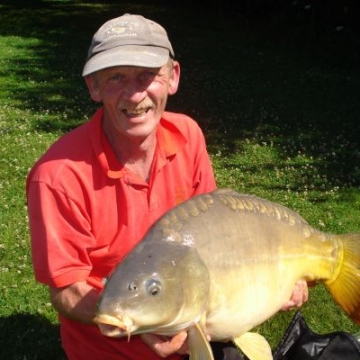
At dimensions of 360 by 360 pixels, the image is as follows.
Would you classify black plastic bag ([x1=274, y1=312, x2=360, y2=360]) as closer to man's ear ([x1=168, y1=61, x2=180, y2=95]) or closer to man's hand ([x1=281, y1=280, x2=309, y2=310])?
man's hand ([x1=281, y1=280, x2=309, y2=310])

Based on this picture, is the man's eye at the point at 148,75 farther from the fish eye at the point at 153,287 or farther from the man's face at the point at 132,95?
the fish eye at the point at 153,287

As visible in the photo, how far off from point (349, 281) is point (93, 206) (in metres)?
1.05

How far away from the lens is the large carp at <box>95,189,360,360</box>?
2.05 meters

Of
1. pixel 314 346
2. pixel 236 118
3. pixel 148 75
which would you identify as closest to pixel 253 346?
pixel 314 346

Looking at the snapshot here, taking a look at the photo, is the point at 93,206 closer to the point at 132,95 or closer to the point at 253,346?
the point at 132,95

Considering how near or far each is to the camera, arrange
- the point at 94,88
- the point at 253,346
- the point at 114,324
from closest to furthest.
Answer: the point at 114,324, the point at 253,346, the point at 94,88

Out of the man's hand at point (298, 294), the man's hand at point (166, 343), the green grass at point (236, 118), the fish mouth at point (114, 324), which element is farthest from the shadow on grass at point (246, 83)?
the fish mouth at point (114, 324)

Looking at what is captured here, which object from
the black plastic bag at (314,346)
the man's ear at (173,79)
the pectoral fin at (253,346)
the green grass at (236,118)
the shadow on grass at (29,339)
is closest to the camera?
the pectoral fin at (253,346)

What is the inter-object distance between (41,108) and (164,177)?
7.01m

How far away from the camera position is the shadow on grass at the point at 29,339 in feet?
13.8

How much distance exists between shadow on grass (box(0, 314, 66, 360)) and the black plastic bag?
1.40m

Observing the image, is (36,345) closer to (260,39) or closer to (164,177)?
(164,177)

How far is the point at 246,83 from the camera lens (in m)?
11.2

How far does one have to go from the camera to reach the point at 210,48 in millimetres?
14352
